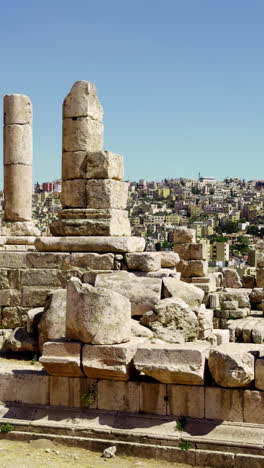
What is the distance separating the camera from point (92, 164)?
1087 centimetres

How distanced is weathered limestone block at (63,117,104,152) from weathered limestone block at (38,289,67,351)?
388cm

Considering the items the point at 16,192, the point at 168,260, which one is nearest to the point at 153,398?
the point at 168,260

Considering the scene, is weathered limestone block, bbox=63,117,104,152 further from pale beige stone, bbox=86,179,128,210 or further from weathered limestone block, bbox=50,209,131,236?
weathered limestone block, bbox=50,209,131,236

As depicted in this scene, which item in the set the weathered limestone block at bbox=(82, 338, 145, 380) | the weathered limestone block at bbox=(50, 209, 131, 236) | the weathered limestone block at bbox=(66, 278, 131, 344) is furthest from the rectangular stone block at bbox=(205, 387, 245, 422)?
the weathered limestone block at bbox=(50, 209, 131, 236)

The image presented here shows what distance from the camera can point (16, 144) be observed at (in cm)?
1541

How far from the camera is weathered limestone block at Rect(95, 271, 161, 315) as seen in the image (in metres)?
8.25

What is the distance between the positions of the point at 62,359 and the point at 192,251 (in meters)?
12.2

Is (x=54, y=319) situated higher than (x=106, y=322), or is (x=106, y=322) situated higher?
(x=106, y=322)

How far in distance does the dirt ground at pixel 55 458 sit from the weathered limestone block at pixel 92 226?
4.54 meters

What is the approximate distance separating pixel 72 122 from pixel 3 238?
416cm

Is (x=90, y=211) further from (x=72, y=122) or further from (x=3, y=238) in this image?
(x=3, y=238)

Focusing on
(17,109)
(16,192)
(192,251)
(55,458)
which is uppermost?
(17,109)

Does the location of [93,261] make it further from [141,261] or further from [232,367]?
[232,367]

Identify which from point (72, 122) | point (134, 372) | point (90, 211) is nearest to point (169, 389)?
point (134, 372)
